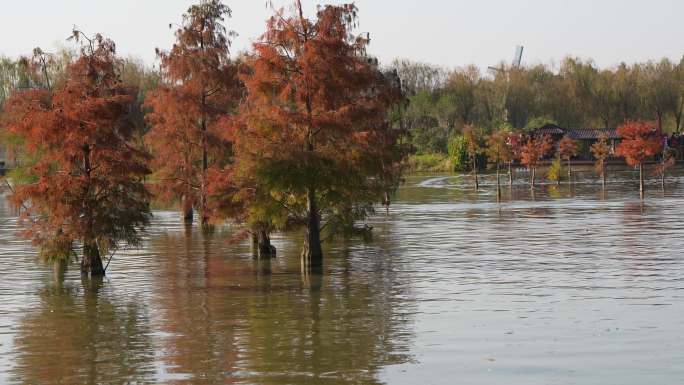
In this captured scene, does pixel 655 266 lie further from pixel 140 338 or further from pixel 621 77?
pixel 621 77

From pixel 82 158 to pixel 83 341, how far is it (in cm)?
1193

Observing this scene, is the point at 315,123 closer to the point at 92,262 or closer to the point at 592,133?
the point at 92,262

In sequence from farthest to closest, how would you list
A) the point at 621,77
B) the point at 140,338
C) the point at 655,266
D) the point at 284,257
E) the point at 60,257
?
1. the point at 621,77
2. the point at 284,257
3. the point at 655,266
4. the point at 60,257
5. the point at 140,338

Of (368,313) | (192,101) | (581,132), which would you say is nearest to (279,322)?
(368,313)

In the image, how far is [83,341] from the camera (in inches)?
957

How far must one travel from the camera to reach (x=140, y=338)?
24562 millimetres

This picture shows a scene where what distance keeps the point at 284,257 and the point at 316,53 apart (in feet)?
34.0

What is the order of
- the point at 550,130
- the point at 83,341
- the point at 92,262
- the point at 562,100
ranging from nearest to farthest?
the point at 83,341 < the point at 92,262 < the point at 550,130 < the point at 562,100

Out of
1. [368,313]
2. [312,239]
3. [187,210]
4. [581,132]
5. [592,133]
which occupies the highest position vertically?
[581,132]

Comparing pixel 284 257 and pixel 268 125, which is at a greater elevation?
pixel 268 125

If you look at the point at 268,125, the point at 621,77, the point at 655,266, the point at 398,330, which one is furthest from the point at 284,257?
the point at 621,77

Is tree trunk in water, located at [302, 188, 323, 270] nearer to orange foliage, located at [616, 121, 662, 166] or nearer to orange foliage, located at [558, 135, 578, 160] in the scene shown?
orange foliage, located at [616, 121, 662, 166]

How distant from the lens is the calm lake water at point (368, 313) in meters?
20.4

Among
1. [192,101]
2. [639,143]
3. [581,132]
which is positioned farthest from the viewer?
[581,132]
